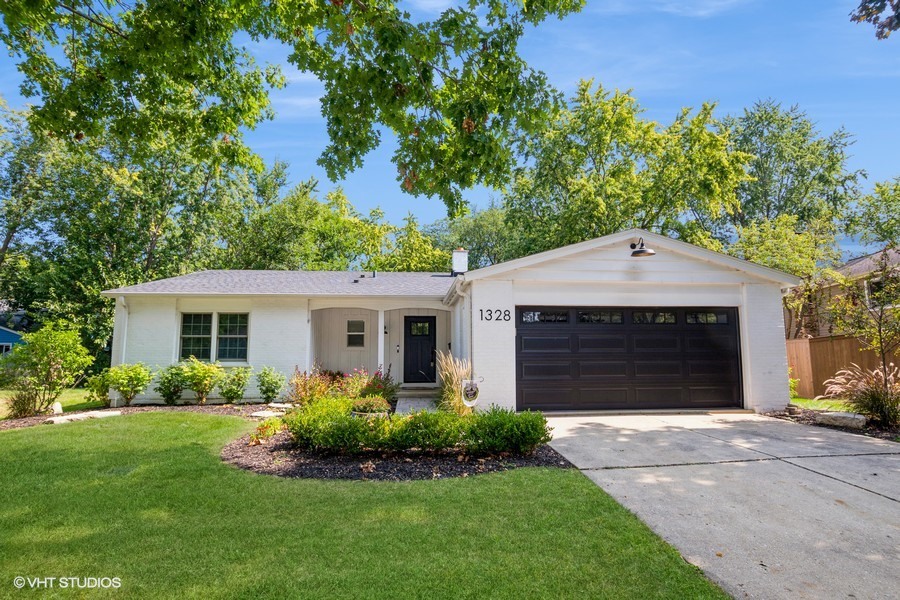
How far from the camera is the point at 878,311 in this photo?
28.7 feet

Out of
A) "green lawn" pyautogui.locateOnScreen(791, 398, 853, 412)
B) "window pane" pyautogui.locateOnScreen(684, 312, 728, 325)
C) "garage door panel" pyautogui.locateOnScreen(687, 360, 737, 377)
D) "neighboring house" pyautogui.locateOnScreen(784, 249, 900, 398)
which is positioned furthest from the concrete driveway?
"neighboring house" pyautogui.locateOnScreen(784, 249, 900, 398)

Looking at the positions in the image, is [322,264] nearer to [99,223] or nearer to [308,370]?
[99,223]

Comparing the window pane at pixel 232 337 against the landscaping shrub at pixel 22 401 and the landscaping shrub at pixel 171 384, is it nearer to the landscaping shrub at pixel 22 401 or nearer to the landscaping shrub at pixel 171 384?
the landscaping shrub at pixel 171 384

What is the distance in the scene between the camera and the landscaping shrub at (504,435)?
220 inches

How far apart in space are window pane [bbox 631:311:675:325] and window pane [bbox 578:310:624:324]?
33 centimetres

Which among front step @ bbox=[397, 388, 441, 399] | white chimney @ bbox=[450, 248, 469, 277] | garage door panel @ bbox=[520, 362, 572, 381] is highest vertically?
white chimney @ bbox=[450, 248, 469, 277]

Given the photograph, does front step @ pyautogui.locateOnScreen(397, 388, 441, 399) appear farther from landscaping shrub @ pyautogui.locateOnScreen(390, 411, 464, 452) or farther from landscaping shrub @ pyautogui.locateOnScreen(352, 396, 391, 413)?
landscaping shrub @ pyautogui.locateOnScreen(390, 411, 464, 452)

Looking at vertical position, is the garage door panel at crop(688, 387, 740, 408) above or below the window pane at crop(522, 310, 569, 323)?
below

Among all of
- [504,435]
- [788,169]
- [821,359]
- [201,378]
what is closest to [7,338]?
[201,378]

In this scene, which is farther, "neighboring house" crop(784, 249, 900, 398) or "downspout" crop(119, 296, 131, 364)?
"neighboring house" crop(784, 249, 900, 398)

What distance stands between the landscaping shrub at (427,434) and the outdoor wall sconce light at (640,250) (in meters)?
5.44

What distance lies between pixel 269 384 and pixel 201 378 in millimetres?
1498

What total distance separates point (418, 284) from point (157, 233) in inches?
592

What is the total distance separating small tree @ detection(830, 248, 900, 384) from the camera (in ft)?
27.5
